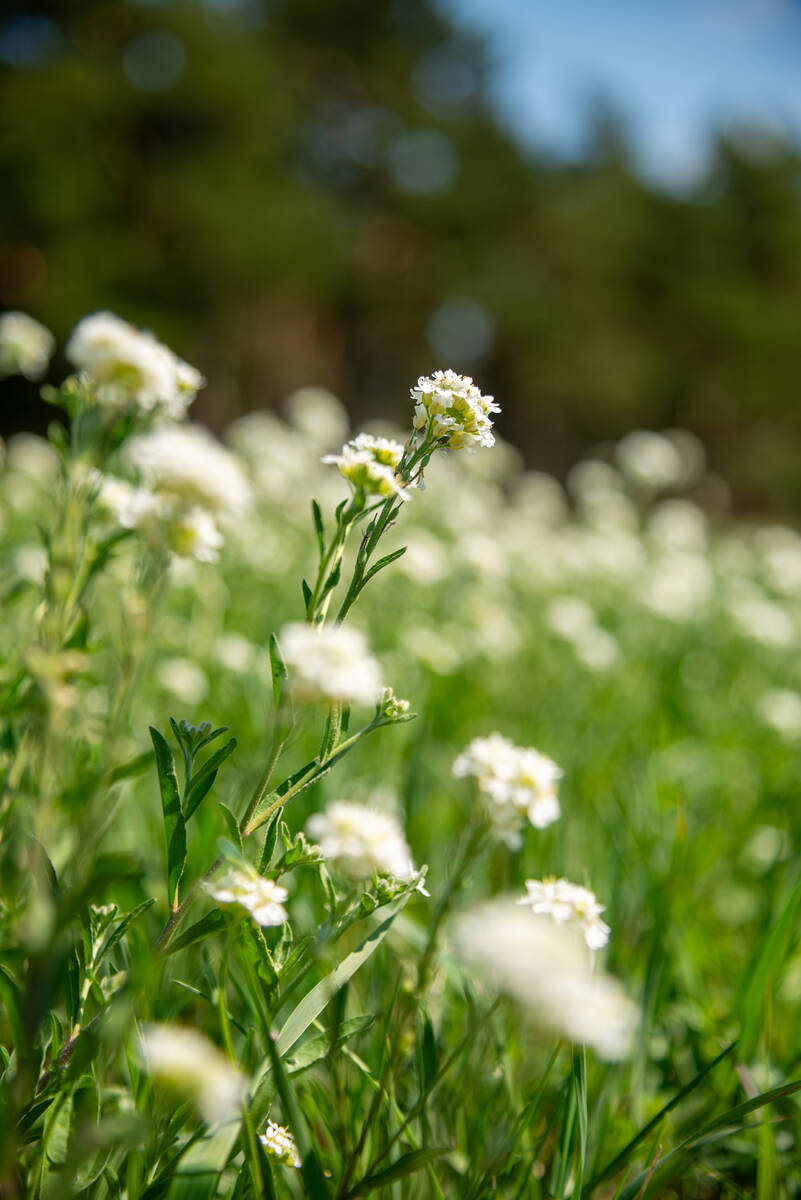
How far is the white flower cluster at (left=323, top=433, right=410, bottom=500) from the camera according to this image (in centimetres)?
96

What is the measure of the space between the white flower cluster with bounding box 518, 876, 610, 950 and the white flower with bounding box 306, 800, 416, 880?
18 cm

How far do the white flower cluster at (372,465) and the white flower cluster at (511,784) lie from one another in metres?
0.29

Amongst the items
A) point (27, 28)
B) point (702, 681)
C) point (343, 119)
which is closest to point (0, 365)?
point (702, 681)

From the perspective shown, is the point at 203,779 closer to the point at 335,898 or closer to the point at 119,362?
the point at 335,898

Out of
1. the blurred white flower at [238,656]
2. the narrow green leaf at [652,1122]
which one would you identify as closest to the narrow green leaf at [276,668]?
the narrow green leaf at [652,1122]

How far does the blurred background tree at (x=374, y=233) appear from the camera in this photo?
1688cm

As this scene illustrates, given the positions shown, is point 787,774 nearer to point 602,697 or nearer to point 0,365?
point 602,697

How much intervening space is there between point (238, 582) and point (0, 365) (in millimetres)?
2434

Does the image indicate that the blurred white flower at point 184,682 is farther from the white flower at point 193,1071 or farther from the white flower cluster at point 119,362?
the white flower at point 193,1071

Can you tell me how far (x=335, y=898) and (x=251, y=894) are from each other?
0.63 feet

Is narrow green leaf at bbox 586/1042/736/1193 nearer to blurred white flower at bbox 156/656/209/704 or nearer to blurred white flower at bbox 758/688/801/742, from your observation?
blurred white flower at bbox 156/656/209/704

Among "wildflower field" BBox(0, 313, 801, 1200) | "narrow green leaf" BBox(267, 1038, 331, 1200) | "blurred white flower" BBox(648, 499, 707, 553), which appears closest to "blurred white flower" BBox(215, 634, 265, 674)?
"wildflower field" BBox(0, 313, 801, 1200)

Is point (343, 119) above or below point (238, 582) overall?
above

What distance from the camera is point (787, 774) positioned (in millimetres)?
3166
